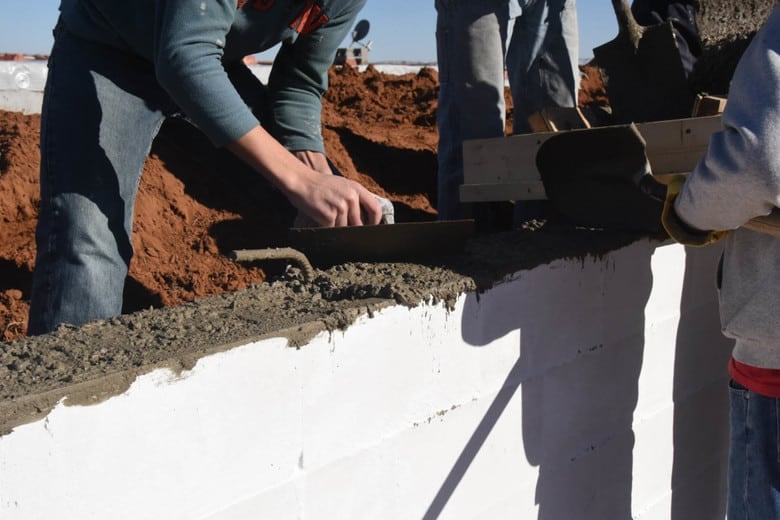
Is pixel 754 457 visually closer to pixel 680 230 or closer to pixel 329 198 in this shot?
pixel 680 230

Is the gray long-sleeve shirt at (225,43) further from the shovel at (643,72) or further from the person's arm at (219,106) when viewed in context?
the shovel at (643,72)

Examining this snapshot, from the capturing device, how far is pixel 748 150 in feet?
4.53

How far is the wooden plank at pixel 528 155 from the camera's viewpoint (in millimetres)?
2115

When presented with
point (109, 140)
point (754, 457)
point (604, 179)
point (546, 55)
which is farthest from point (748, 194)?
point (546, 55)

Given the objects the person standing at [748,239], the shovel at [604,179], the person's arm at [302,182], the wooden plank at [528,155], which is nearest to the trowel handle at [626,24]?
the wooden plank at [528,155]

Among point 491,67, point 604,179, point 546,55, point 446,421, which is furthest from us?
point 546,55

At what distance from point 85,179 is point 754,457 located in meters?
1.68

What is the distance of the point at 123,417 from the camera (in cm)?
110

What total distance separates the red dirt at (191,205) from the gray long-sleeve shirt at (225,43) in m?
0.26

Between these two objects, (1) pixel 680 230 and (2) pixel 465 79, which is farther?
(2) pixel 465 79

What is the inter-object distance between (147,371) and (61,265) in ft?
3.25

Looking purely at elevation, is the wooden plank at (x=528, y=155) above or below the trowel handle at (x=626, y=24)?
below

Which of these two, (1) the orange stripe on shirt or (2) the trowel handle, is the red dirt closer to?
(2) the trowel handle

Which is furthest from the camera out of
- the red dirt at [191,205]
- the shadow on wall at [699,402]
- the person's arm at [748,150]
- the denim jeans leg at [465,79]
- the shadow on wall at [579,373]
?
the red dirt at [191,205]
